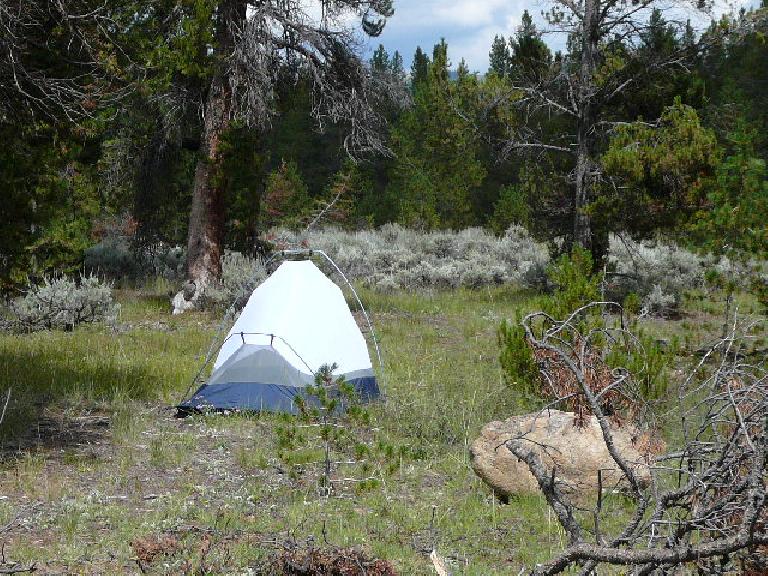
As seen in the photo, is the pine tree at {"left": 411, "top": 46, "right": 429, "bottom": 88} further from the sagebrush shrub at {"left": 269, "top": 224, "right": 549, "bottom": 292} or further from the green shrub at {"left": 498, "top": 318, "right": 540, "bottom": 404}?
the green shrub at {"left": 498, "top": 318, "right": 540, "bottom": 404}

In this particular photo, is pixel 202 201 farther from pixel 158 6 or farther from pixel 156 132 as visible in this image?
pixel 158 6

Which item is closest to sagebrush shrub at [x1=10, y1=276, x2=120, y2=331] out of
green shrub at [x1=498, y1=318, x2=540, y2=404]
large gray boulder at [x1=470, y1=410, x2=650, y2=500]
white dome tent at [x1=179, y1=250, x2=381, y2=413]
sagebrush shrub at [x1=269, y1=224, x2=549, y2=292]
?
sagebrush shrub at [x1=269, y1=224, x2=549, y2=292]

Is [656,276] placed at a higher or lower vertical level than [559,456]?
higher

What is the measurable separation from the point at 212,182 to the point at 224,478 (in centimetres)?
972

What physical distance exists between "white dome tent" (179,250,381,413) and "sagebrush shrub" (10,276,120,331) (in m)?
5.38

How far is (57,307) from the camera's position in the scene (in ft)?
47.5

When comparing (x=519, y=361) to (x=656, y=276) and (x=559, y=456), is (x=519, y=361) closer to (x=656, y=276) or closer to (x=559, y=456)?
(x=559, y=456)

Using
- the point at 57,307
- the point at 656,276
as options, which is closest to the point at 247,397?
the point at 57,307

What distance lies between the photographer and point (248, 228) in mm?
17688

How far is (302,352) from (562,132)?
37.6 feet

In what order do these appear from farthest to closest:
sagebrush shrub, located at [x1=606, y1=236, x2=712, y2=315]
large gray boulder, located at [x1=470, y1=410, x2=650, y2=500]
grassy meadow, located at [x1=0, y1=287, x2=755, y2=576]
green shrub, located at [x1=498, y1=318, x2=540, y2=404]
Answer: sagebrush shrub, located at [x1=606, y1=236, x2=712, y2=315], green shrub, located at [x1=498, y1=318, x2=540, y2=404], large gray boulder, located at [x1=470, y1=410, x2=650, y2=500], grassy meadow, located at [x1=0, y1=287, x2=755, y2=576]

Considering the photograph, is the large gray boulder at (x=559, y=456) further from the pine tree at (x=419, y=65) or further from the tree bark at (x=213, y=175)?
the pine tree at (x=419, y=65)

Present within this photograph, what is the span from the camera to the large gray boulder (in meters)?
6.53

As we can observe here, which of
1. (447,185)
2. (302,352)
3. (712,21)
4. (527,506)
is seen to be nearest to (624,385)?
(527,506)
